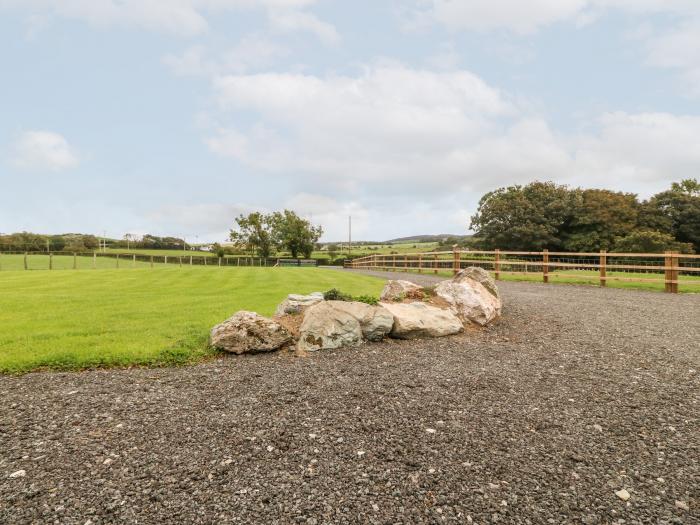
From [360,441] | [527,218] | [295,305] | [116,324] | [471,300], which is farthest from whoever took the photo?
[527,218]

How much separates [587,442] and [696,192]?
5223 cm

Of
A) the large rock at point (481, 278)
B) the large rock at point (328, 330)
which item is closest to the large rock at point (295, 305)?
the large rock at point (328, 330)

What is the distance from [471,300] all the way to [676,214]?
42592 mm

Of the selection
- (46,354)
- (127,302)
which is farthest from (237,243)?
(46,354)

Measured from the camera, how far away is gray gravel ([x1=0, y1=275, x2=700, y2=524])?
2.34 m

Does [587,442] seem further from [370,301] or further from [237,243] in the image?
[237,243]

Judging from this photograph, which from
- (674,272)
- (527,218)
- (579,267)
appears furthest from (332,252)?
(674,272)

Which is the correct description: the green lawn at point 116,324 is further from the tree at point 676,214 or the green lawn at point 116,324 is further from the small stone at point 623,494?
the tree at point 676,214

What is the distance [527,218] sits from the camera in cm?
4069

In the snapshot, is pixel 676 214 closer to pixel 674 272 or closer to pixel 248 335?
pixel 674 272

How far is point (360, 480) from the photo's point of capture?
102 inches

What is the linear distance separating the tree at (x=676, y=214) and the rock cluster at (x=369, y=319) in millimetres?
40443

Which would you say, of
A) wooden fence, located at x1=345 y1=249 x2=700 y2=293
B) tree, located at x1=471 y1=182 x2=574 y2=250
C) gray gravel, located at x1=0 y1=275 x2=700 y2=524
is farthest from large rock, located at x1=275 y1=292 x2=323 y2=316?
tree, located at x1=471 y1=182 x2=574 y2=250

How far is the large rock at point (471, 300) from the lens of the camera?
24.7 feet
